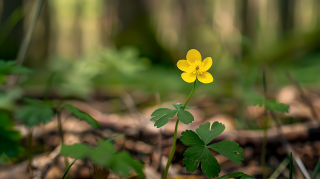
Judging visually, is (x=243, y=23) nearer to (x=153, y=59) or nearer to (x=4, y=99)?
(x=153, y=59)

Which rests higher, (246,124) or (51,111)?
(51,111)

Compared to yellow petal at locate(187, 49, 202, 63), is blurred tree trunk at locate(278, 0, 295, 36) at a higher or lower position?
higher

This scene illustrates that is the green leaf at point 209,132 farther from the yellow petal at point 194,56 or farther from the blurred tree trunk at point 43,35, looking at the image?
the blurred tree trunk at point 43,35

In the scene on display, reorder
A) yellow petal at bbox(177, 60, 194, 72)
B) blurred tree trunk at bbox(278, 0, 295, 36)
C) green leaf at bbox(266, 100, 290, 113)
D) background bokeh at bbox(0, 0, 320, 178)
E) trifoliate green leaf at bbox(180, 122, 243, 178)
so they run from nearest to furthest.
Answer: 1. trifoliate green leaf at bbox(180, 122, 243, 178)
2. yellow petal at bbox(177, 60, 194, 72)
3. green leaf at bbox(266, 100, 290, 113)
4. background bokeh at bbox(0, 0, 320, 178)
5. blurred tree trunk at bbox(278, 0, 295, 36)

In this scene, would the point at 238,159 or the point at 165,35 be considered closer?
the point at 238,159

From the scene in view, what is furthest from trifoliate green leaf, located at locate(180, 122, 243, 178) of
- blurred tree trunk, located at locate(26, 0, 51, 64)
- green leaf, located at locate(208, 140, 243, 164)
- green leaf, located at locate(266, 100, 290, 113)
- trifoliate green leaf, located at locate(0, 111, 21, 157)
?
blurred tree trunk, located at locate(26, 0, 51, 64)

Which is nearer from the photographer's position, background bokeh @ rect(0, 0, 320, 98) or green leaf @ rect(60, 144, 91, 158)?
green leaf @ rect(60, 144, 91, 158)

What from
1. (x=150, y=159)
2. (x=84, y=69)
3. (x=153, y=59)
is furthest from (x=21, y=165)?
(x=153, y=59)

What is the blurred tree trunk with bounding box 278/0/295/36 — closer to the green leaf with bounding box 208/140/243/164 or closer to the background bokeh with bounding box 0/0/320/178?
the background bokeh with bounding box 0/0/320/178
